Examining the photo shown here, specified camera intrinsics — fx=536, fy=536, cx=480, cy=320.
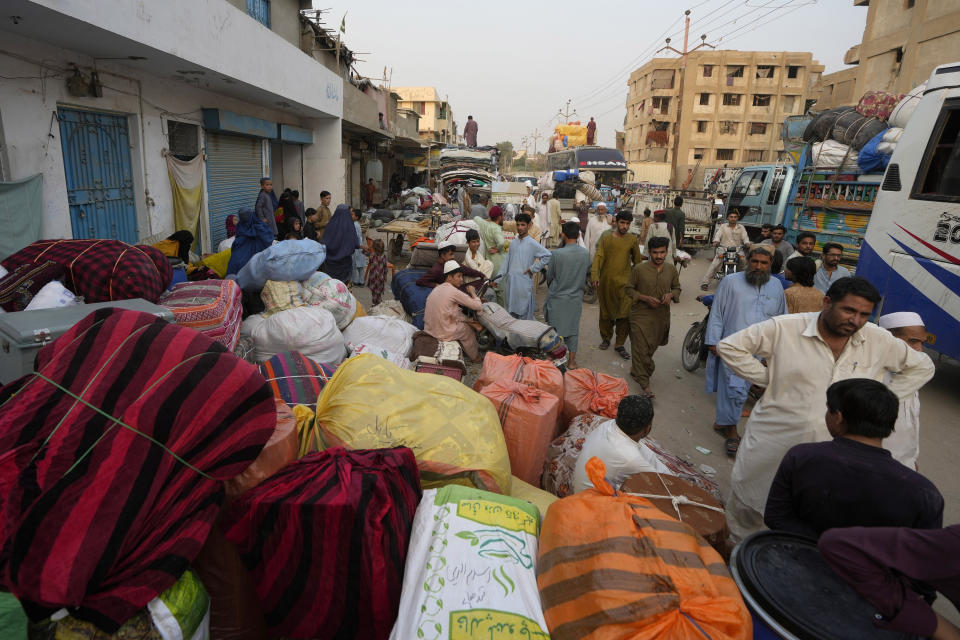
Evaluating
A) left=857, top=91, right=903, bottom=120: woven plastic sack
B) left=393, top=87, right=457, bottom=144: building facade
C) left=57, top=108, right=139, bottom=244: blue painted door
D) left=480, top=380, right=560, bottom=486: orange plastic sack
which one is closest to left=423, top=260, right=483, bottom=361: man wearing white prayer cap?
left=480, top=380, right=560, bottom=486: orange plastic sack

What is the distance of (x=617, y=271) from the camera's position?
20.2 feet

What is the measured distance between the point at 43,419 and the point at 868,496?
2551 mm

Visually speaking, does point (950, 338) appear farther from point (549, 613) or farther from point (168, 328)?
point (168, 328)

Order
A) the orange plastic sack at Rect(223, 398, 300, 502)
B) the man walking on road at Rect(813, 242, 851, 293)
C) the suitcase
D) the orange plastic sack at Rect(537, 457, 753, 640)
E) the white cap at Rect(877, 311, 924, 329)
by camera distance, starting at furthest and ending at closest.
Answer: the man walking on road at Rect(813, 242, 851, 293)
the white cap at Rect(877, 311, 924, 329)
the suitcase
the orange plastic sack at Rect(223, 398, 300, 502)
the orange plastic sack at Rect(537, 457, 753, 640)

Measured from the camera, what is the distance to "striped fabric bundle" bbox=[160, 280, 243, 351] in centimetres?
341

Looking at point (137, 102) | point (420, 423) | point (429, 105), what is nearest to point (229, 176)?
point (137, 102)

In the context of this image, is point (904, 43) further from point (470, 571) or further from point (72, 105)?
point (470, 571)

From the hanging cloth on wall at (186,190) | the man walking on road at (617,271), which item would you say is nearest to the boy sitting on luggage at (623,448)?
the man walking on road at (617,271)

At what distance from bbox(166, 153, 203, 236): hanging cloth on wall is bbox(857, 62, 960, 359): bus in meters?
9.09

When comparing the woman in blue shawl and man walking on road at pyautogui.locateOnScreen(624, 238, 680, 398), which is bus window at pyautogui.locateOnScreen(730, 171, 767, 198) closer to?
man walking on road at pyautogui.locateOnScreen(624, 238, 680, 398)

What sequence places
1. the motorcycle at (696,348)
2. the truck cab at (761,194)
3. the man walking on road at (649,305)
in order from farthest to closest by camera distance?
the truck cab at (761,194)
the motorcycle at (696,348)
the man walking on road at (649,305)

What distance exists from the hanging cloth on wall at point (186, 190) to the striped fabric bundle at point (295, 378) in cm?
611

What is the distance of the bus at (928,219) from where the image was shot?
4969mm

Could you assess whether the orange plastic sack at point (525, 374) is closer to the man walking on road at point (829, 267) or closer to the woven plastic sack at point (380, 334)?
the woven plastic sack at point (380, 334)
